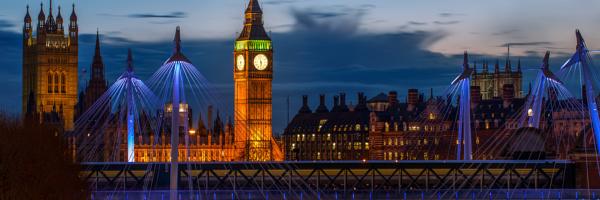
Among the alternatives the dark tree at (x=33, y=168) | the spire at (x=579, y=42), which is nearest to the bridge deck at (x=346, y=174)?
the spire at (x=579, y=42)

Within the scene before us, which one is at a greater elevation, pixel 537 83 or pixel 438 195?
pixel 537 83

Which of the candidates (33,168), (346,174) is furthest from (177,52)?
(346,174)

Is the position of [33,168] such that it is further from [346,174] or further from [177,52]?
[346,174]

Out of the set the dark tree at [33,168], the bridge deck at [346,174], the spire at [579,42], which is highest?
the spire at [579,42]

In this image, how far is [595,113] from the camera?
324 ft

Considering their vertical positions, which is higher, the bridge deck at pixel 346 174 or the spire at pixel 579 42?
the spire at pixel 579 42

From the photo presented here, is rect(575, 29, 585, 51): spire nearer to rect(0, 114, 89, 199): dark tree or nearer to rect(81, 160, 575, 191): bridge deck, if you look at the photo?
rect(81, 160, 575, 191): bridge deck

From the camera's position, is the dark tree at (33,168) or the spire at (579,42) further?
the spire at (579,42)

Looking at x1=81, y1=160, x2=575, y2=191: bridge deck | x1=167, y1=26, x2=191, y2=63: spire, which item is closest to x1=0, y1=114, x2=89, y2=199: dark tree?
x1=167, y1=26, x2=191, y2=63: spire

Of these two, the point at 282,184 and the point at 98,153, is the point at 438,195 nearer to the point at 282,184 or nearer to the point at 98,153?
the point at 282,184

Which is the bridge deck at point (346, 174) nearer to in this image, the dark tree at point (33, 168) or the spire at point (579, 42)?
the spire at point (579, 42)

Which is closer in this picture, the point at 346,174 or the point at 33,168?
the point at 33,168

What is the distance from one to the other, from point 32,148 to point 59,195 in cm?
253

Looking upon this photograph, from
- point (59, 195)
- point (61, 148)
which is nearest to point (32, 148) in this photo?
point (59, 195)
